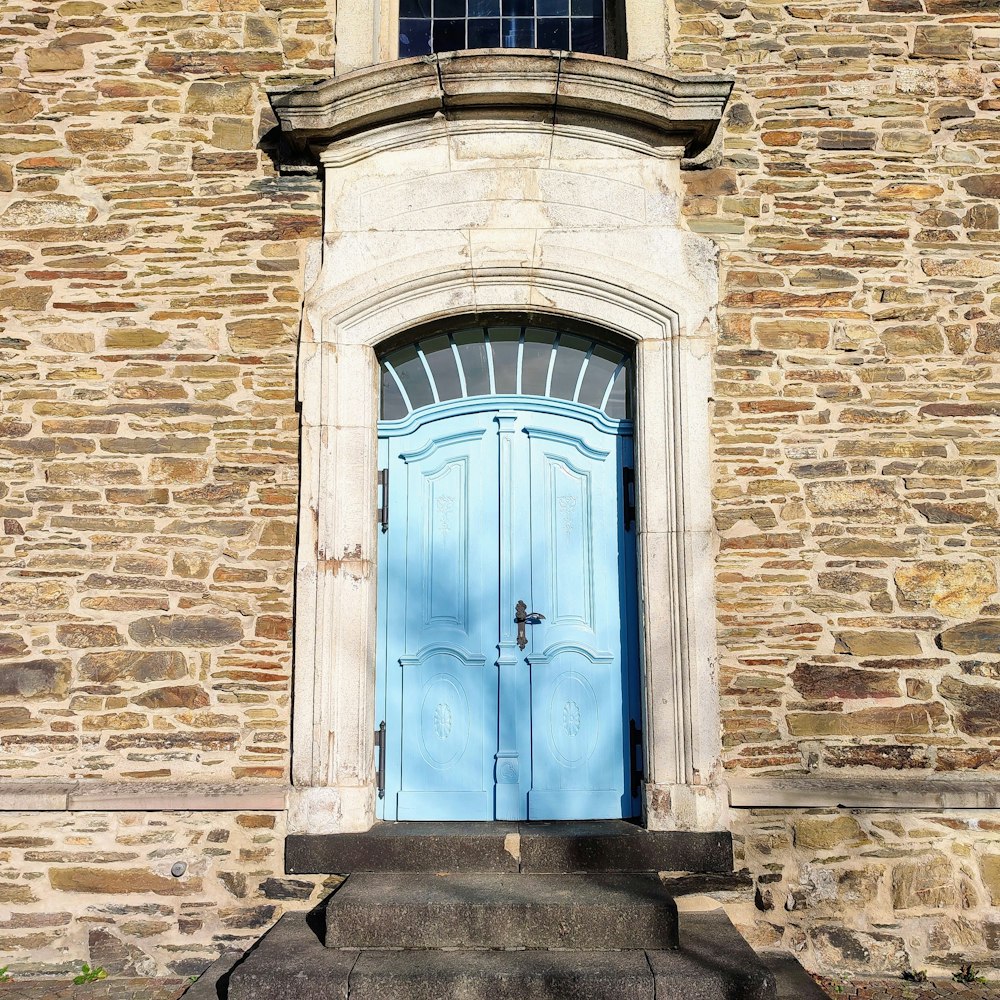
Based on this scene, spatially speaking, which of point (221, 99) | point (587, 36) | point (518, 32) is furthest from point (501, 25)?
point (221, 99)

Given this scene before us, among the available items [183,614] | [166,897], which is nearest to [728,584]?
[183,614]

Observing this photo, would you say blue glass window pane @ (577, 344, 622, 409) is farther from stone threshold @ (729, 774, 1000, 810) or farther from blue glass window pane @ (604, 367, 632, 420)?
stone threshold @ (729, 774, 1000, 810)

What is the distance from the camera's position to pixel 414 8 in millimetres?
5055

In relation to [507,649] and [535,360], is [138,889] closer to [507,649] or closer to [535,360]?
[507,649]

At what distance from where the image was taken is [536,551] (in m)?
4.55

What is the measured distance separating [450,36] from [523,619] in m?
3.19

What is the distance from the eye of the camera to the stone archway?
4227 mm

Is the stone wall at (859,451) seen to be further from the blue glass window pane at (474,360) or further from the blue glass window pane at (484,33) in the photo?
the blue glass window pane at (474,360)

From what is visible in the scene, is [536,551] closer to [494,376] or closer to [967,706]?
[494,376]

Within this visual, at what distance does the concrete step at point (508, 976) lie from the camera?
3303 millimetres

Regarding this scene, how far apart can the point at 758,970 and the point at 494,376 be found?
2.89m

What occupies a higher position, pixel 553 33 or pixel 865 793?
pixel 553 33

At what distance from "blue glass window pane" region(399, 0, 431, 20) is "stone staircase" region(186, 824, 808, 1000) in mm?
4271

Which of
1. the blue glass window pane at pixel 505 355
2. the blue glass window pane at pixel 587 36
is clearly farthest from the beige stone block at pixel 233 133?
the blue glass window pane at pixel 587 36
